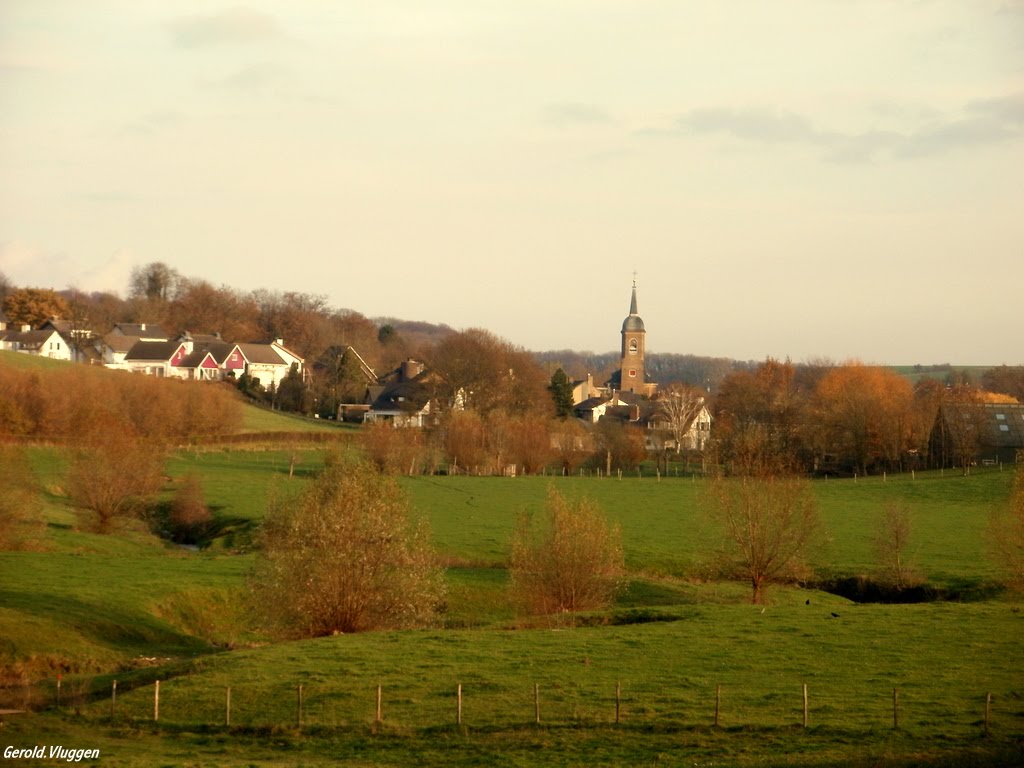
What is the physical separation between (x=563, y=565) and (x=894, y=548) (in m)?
15.8

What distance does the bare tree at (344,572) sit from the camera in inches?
1235

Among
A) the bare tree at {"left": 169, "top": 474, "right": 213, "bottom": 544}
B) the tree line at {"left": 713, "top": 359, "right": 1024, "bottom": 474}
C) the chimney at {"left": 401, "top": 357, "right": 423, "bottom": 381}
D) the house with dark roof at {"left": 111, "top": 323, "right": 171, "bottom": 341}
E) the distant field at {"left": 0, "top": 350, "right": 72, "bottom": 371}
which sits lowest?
the bare tree at {"left": 169, "top": 474, "right": 213, "bottom": 544}

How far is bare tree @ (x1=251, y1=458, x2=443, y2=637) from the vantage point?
103ft

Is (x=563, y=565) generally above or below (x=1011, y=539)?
below

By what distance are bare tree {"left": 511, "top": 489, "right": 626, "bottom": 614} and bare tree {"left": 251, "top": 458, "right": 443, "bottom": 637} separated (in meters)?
4.69

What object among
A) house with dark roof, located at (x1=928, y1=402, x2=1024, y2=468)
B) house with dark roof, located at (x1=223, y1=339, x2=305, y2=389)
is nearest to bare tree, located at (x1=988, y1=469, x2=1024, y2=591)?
house with dark roof, located at (x1=928, y1=402, x2=1024, y2=468)

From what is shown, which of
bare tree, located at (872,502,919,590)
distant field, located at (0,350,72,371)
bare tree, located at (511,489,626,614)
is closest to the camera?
bare tree, located at (511,489,626,614)

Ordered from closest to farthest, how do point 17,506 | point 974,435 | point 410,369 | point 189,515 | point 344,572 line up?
point 344,572, point 17,506, point 189,515, point 974,435, point 410,369

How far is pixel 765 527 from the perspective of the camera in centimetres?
4078

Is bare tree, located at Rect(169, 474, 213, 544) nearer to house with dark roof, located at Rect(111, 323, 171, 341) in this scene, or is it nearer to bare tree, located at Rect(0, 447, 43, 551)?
bare tree, located at Rect(0, 447, 43, 551)

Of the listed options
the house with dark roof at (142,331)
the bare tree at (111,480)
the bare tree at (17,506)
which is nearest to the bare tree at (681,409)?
the bare tree at (111,480)

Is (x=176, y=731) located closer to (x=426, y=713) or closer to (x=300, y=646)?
(x=426, y=713)

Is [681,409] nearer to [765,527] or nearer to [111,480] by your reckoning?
[111,480]

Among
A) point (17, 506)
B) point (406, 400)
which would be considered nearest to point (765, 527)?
point (17, 506)
